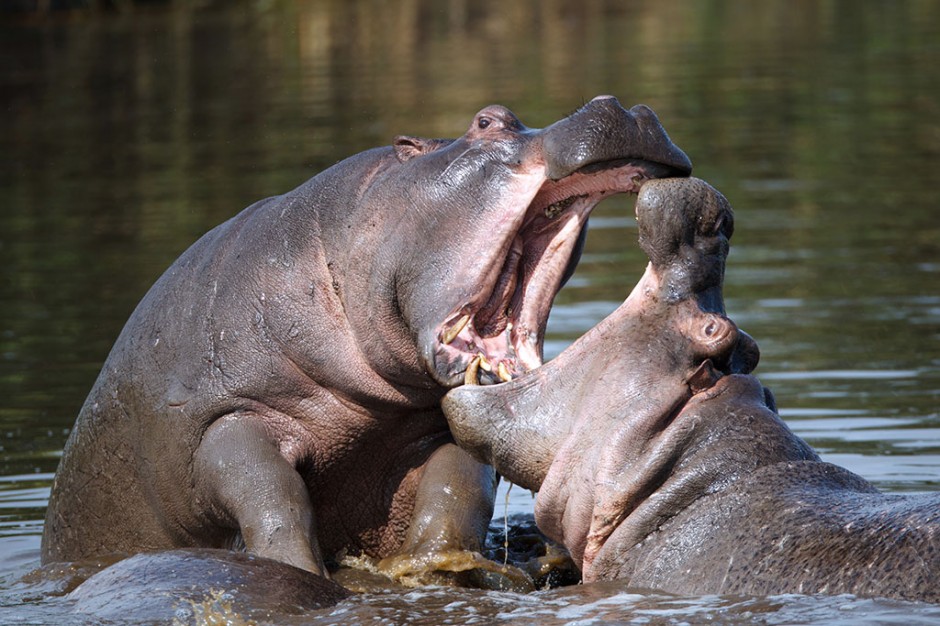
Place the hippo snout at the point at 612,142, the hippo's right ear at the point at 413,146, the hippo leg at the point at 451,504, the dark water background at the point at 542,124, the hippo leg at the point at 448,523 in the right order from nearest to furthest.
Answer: the hippo snout at the point at 612,142 < the hippo leg at the point at 448,523 < the hippo leg at the point at 451,504 < the hippo's right ear at the point at 413,146 < the dark water background at the point at 542,124

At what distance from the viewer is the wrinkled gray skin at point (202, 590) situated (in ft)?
16.4

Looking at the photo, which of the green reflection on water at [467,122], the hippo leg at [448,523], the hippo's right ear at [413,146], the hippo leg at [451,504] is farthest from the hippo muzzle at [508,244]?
the green reflection on water at [467,122]

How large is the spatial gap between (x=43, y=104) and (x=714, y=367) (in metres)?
23.8

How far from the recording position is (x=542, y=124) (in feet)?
66.5

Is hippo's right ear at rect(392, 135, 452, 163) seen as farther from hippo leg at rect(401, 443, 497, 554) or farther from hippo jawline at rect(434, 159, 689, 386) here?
hippo leg at rect(401, 443, 497, 554)

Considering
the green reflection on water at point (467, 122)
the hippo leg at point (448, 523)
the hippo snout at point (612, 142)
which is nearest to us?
the hippo snout at point (612, 142)

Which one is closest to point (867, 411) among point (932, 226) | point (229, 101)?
point (932, 226)

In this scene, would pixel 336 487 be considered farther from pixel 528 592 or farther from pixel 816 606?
pixel 816 606

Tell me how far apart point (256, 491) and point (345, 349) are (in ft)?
2.06

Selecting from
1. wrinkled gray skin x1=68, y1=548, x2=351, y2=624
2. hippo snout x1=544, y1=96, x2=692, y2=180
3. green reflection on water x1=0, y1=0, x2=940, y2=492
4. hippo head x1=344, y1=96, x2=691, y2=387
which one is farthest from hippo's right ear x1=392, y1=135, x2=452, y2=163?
green reflection on water x1=0, y1=0, x2=940, y2=492

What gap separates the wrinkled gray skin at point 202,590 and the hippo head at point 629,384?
77cm

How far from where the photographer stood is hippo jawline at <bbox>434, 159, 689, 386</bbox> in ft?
19.1

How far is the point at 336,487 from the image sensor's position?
6535 millimetres

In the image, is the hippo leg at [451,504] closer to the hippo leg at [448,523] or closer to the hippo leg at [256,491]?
the hippo leg at [448,523]
